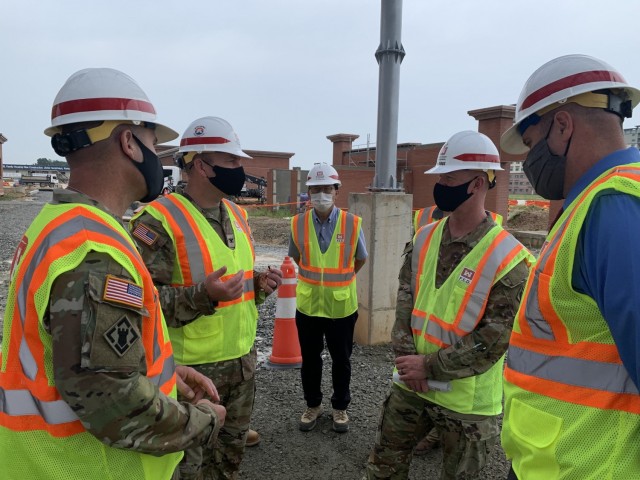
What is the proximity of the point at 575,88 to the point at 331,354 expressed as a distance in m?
3.34

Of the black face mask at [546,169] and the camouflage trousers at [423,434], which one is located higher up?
the black face mask at [546,169]

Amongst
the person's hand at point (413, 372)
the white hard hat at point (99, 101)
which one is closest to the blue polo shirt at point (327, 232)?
the person's hand at point (413, 372)

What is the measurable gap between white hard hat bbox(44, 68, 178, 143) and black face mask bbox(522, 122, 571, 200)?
1559mm

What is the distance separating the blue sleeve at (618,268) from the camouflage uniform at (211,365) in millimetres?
1974

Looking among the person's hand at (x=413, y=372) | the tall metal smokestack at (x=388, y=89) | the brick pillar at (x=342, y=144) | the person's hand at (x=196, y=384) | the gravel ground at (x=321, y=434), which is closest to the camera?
the person's hand at (x=196, y=384)

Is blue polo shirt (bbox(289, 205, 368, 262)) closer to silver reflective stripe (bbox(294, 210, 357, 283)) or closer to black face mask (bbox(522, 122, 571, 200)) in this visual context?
silver reflective stripe (bbox(294, 210, 357, 283))

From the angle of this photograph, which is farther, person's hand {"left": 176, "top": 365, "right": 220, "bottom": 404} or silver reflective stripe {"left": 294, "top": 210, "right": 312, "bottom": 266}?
silver reflective stripe {"left": 294, "top": 210, "right": 312, "bottom": 266}

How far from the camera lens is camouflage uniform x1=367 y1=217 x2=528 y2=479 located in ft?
8.17

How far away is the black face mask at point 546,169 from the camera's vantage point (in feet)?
5.78

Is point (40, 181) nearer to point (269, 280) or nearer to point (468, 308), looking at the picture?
point (269, 280)

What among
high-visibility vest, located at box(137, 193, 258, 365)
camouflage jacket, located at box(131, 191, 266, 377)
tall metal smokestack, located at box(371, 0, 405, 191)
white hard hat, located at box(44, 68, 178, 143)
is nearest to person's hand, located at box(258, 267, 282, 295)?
high-visibility vest, located at box(137, 193, 258, 365)

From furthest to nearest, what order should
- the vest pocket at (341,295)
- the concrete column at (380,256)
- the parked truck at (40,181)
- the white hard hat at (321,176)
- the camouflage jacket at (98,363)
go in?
the parked truck at (40,181) < the concrete column at (380,256) < the white hard hat at (321,176) < the vest pocket at (341,295) < the camouflage jacket at (98,363)

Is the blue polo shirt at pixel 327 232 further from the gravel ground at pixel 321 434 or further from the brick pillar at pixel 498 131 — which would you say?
the brick pillar at pixel 498 131

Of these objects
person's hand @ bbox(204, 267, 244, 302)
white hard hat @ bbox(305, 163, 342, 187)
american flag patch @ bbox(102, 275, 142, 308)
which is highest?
white hard hat @ bbox(305, 163, 342, 187)
